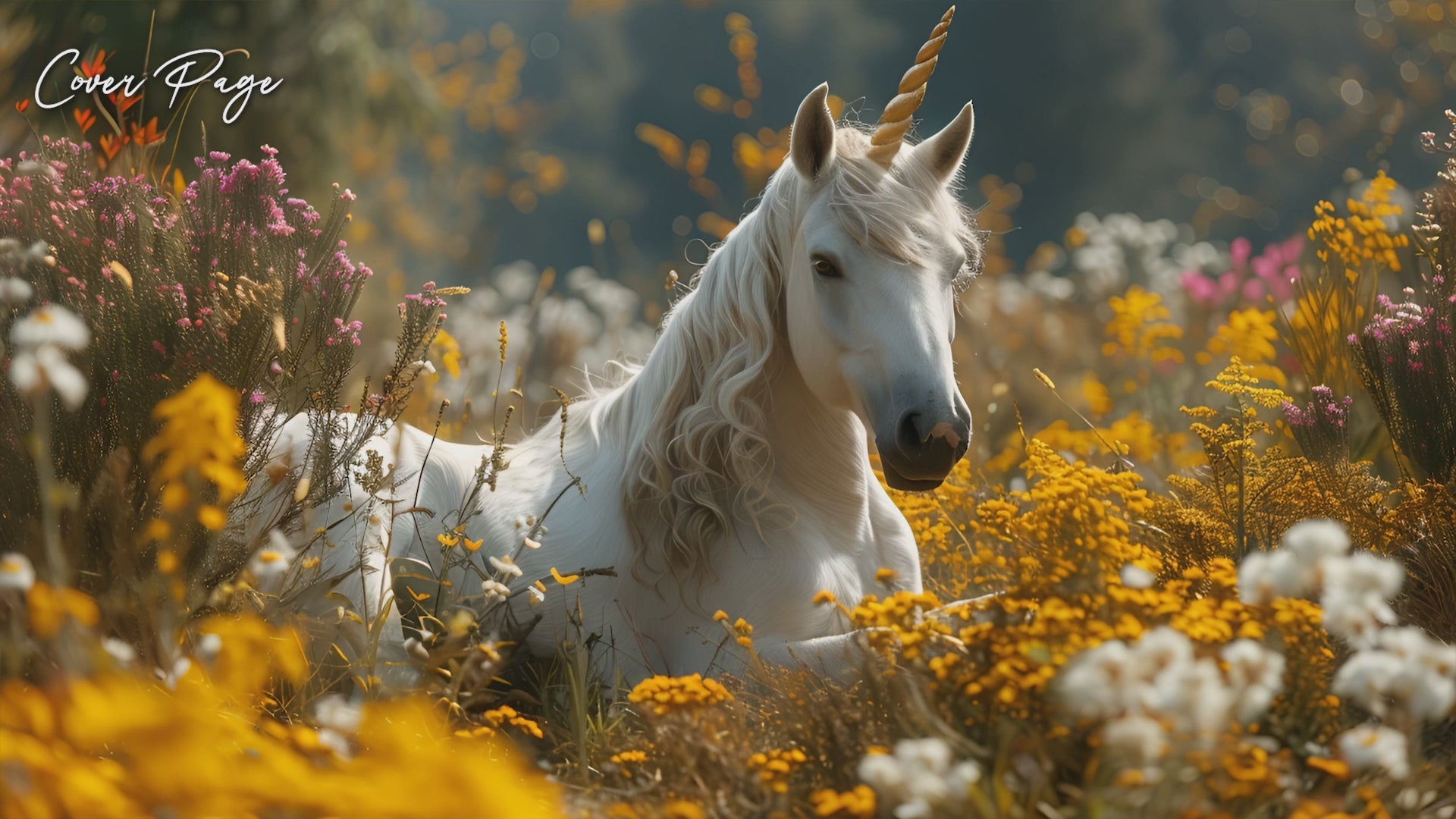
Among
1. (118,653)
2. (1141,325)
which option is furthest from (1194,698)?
(1141,325)

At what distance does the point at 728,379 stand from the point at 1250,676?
63.7 inches

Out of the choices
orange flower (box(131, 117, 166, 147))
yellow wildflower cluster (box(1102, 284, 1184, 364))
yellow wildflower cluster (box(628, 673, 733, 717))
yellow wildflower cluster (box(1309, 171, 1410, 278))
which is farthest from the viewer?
yellow wildflower cluster (box(1102, 284, 1184, 364))

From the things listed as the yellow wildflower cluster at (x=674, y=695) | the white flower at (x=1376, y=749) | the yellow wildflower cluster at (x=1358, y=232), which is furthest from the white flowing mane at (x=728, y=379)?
the yellow wildflower cluster at (x=1358, y=232)

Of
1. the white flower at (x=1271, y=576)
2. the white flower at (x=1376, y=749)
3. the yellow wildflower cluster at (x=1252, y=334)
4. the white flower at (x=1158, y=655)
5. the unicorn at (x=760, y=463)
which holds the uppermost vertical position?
the yellow wildflower cluster at (x=1252, y=334)

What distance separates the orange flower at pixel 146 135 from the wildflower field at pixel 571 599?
0.12 ft

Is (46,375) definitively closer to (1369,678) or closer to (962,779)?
(962,779)

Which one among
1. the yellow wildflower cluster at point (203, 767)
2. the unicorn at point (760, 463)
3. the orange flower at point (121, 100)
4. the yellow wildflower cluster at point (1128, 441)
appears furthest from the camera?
the yellow wildflower cluster at point (1128, 441)

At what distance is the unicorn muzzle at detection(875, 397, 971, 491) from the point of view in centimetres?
254

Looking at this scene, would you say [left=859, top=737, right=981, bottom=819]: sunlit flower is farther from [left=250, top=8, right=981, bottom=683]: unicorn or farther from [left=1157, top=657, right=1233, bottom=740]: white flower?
[left=250, top=8, right=981, bottom=683]: unicorn

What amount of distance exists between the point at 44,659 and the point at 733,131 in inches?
867

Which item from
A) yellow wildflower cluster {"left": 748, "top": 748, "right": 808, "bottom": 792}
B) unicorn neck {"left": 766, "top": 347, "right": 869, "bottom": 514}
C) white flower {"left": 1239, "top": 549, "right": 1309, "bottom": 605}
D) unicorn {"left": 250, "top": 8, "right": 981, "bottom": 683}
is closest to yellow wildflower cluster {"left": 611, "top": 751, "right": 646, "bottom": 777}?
yellow wildflower cluster {"left": 748, "top": 748, "right": 808, "bottom": 792}

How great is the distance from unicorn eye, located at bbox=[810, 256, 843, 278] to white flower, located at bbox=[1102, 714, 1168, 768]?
1487mm

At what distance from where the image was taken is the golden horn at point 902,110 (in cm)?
286

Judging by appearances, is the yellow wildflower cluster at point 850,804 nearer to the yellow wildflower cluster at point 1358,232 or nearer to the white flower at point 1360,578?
the white flower at point 1360,578
